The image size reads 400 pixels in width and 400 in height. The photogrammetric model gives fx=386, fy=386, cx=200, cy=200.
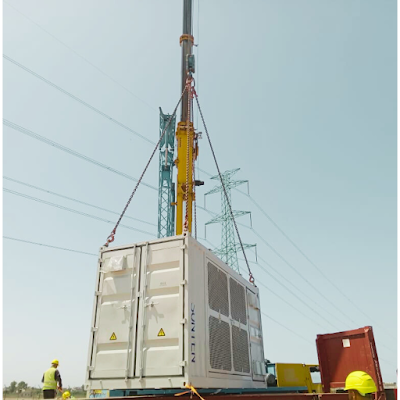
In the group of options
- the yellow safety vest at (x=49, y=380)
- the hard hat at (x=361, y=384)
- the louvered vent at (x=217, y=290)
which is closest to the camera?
the hard hat at (x=361, y=384)

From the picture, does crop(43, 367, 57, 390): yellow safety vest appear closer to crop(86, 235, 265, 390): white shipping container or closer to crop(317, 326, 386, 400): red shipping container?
crop(86, 235, 265, 390): white shipping container

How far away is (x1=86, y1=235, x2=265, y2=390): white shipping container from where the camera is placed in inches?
268

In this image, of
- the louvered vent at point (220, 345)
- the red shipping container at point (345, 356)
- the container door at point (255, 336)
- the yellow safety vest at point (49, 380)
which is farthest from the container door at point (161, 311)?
the yellow safety vest at point (49, 380)

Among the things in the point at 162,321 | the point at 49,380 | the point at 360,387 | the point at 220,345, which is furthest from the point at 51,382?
the point at 360,387

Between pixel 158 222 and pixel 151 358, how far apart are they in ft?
73.3

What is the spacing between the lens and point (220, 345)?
7.76 m

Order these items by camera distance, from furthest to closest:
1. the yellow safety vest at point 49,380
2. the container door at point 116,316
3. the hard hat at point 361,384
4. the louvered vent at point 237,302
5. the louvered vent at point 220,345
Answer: the yellow safety vest at point 49,380, the louvered vent at point 237,302, the louvered vent at point 220,345, the container door at point 116,316, the hard hat at point 361,384

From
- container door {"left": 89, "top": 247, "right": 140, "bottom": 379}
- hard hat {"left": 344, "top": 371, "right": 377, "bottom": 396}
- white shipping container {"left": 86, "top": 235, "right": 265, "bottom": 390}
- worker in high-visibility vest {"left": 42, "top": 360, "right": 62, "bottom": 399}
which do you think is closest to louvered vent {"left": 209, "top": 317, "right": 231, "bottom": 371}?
white shipping container {"left": 86, "top": 235, "right": 265, "bottom": 390}

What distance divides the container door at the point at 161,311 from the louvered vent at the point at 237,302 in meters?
2.13

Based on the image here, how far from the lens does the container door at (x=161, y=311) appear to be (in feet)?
22.3

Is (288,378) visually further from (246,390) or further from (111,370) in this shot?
(111,370)

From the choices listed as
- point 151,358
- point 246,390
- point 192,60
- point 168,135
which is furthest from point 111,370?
point 168,135

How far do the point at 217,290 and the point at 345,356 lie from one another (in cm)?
296

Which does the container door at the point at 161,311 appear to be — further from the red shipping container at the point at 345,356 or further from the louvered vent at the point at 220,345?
the red shipping container at the point at 345,356
